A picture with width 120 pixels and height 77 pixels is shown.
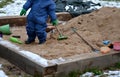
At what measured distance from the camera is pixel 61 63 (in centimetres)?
548

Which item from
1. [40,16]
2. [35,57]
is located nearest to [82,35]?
[40,16]

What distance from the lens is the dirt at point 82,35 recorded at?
626cm

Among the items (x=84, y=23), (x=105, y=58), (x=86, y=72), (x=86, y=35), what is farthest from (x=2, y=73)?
(x=84, y=23)

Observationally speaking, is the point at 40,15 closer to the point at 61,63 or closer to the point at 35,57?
the point at 35,57

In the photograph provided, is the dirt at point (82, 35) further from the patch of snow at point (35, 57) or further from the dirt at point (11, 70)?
the dirt at point (11, 70)

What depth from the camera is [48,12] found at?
6867 millimetres

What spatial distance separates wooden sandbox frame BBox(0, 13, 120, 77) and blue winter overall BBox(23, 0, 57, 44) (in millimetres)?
759

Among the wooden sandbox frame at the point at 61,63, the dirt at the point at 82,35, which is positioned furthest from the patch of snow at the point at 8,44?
the dirt at the point at 82,35

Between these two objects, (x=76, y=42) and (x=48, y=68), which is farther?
(x=76, y=42)

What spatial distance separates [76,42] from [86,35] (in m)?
0.50

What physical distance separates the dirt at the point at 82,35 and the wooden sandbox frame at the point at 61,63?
0.32 m

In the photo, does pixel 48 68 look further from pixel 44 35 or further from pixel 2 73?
pixel 44 35

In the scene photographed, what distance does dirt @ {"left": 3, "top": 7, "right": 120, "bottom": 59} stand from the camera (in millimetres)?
6258

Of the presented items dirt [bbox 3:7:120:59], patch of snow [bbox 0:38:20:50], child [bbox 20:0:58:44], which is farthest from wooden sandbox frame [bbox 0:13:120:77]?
child [bbox 20:0:58:44]
